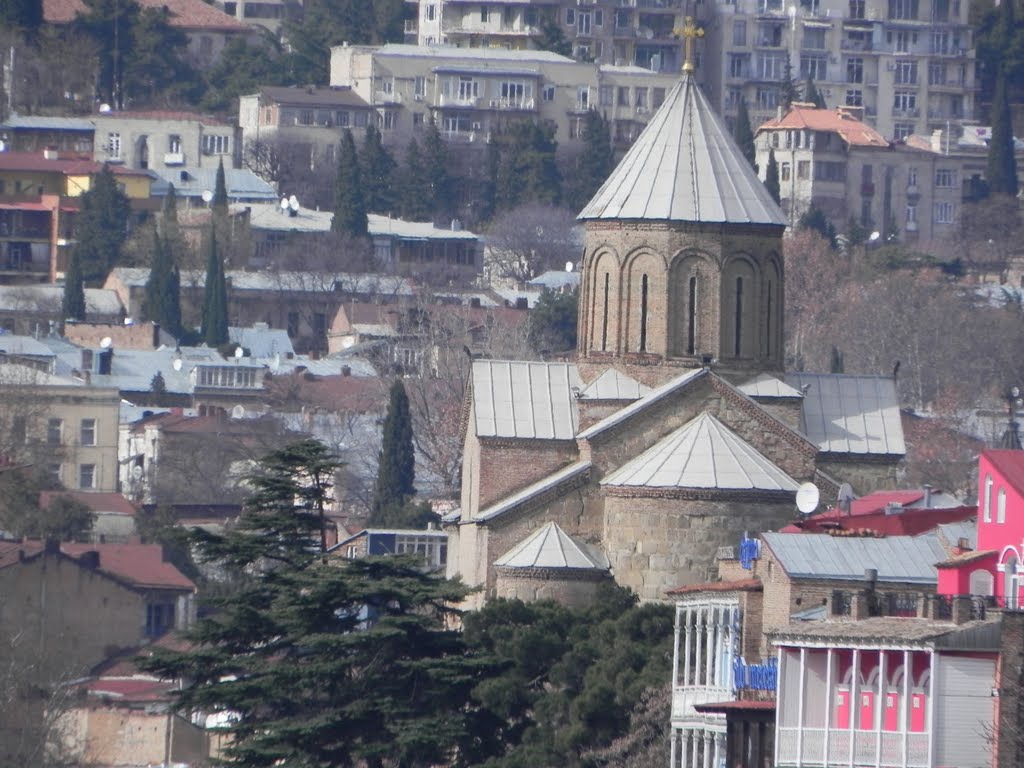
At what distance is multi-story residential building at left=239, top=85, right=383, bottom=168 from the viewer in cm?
14850

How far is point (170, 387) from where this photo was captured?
4564 inches

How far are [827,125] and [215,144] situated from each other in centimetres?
2078

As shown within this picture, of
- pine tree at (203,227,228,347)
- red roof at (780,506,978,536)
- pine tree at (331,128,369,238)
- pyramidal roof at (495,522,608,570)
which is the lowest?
pyramidal roof at (495,522,608,570)

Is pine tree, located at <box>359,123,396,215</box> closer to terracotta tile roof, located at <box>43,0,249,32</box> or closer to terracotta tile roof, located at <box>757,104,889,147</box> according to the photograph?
terracotta tile roof, located at <box>757,104,889,147</box>

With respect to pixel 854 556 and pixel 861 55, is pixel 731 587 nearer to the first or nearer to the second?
pixel 854 556

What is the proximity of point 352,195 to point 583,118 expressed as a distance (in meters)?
20.1

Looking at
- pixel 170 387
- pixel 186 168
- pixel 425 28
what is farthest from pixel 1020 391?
pixel 425 28

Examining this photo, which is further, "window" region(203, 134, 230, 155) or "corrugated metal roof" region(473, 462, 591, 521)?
"window" region(203, 134, 230, 155)

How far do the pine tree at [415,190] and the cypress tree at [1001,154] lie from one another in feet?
64.1

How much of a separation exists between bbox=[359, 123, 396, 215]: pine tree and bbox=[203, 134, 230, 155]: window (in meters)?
6.13

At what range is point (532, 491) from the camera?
59.8 metres

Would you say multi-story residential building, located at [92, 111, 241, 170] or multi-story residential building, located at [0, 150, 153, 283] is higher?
multi-story residential building, located at [92, 111, 241, 170]

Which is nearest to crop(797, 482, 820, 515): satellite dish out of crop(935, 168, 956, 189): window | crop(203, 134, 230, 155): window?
crop(203, 134, 230, 155): window

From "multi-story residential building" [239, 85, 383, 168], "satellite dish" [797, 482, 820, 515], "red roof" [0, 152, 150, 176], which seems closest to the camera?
"satellite dish" [797, 482, 820, 515]
